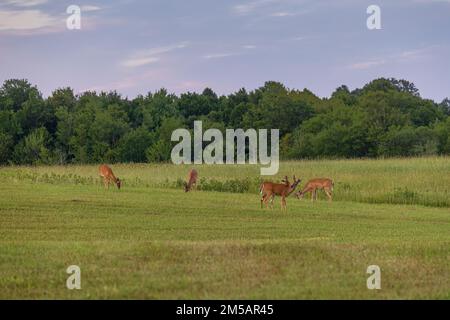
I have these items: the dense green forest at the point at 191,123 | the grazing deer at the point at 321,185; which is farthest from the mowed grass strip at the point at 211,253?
the dense green forest at the point at 191,123

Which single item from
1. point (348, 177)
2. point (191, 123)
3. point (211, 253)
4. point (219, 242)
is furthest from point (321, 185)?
point (191, 123)

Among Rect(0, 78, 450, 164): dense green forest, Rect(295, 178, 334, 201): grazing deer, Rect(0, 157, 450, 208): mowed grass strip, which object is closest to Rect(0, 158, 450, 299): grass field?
Rect(0, 157, 450, 208): mowed grass strip

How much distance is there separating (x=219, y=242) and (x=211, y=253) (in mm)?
1746

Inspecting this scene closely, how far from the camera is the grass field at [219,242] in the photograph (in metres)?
10.8

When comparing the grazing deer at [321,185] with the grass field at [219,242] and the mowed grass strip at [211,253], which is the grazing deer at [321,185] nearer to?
the grass field at [219,242]

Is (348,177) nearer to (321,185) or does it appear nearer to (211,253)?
(321,185)

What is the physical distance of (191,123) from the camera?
252 feet

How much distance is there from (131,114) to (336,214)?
6008 centimetres

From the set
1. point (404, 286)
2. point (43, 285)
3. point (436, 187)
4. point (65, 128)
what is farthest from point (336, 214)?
point (65, 128)

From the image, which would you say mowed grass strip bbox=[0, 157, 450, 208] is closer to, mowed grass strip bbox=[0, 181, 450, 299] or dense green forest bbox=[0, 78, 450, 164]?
mowed grass strip bbox=[0, 181, 450, 299]

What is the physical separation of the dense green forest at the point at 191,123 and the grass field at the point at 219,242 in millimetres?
33905

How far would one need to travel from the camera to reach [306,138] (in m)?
70.4

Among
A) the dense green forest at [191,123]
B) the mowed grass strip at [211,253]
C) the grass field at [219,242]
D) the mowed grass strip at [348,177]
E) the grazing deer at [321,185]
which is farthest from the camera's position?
the dense green forest at [191,123]
